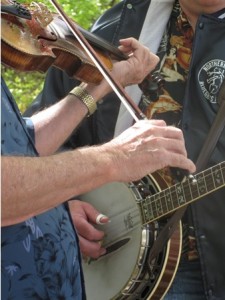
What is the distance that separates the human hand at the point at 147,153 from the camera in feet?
6.50

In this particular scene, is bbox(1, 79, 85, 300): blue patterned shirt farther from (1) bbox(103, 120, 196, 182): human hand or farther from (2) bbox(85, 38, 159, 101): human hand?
(2) bbox(85, 38, 159, 101): human hand

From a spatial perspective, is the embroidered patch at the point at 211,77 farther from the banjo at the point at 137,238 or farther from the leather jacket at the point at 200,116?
the banjo at the point at 137,238

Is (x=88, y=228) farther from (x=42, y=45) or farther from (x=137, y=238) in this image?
(x=42, y=45)

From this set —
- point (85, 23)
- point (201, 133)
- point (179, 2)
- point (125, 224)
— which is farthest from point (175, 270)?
point (85, 23)

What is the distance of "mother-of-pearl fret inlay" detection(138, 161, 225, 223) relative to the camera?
2.59 meters

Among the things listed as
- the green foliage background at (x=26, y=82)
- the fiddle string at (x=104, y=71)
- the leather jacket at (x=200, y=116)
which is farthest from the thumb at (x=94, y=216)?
the green foliage background at (x=26, y=82)

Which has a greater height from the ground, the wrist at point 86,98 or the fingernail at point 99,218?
the wrist at point 86,98

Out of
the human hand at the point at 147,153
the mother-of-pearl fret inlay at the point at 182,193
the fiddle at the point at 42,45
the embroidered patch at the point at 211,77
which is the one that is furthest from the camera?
the embroidered patch at the point at 211,77

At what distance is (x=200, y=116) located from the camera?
288 cm

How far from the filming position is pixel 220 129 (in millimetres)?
2689

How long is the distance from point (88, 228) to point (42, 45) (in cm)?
77

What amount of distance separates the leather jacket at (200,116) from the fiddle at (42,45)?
0.33 m

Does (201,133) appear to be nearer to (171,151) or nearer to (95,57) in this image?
(95,57)

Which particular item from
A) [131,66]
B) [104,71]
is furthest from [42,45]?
[131,66]
